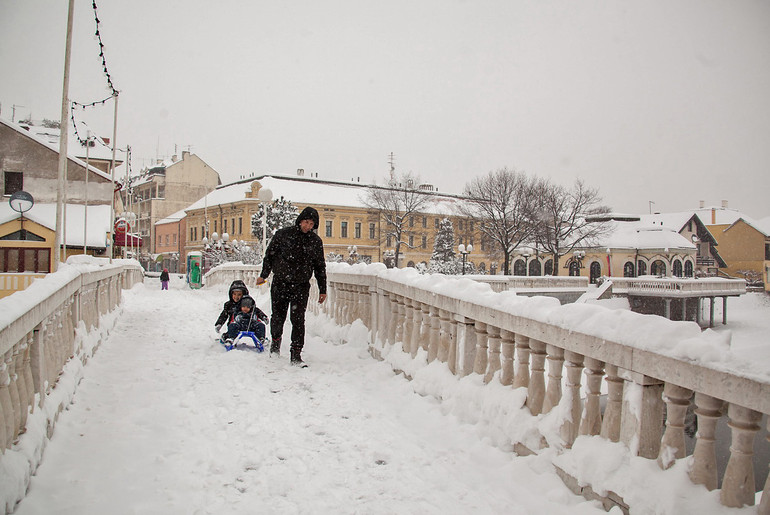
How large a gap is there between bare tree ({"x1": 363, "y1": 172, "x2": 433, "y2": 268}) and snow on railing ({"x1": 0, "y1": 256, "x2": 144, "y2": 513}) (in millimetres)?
53371

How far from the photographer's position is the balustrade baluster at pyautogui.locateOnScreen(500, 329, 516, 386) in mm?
4011

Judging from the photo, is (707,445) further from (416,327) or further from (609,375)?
(416,327)

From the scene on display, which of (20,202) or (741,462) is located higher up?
(20,202)

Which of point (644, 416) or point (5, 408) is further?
point (5, 408)

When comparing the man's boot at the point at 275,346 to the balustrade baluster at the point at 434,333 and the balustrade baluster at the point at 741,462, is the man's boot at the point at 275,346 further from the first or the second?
the balustrade baluster at the point at 741,462

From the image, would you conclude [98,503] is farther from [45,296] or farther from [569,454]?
[569,454]

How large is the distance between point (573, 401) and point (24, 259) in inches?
1271

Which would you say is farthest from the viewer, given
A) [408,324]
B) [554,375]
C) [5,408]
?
[408,324]

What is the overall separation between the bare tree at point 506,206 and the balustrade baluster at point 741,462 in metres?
45.8

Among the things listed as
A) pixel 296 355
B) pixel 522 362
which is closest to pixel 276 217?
pixel 296 355

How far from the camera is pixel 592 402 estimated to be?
122 inches

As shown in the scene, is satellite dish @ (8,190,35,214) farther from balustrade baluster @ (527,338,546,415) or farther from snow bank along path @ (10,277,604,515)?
balustrade baluster @ (527,338,546,415)

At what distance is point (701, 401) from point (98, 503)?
312 centimetres

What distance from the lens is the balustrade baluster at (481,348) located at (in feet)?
14.5
